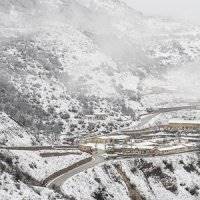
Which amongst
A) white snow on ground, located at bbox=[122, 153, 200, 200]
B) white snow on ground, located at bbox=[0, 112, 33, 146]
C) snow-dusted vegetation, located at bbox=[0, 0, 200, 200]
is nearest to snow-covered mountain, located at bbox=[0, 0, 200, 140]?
snow-dusted vegetation, located at bbox=[0, 0, 200, 200]

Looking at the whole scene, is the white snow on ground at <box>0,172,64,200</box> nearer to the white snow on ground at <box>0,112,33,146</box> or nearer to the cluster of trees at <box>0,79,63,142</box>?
the white snow on ground at <box>0,112,33,146</box>

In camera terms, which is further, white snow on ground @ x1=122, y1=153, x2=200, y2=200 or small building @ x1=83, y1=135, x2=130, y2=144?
small building @ x1=83, y1=135, x2=130, y2=144

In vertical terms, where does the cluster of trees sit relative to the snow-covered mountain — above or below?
above

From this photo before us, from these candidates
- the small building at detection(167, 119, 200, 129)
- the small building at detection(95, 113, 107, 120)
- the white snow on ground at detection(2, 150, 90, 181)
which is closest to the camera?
the white snow on ground at detection(2, 150, 90, 181)

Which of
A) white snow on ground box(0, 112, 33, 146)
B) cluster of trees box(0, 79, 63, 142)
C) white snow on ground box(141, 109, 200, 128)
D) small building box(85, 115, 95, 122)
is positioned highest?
white snow on ground box(0, 112, 33, 146)

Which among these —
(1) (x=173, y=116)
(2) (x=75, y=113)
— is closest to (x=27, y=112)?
(2) (x=75, y=113)

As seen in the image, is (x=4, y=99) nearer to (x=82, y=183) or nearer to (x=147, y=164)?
(x=147, y=164)

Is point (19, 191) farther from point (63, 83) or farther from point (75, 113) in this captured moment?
point (63, 83)
